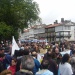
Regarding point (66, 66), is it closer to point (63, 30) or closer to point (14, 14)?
point (14, 14)

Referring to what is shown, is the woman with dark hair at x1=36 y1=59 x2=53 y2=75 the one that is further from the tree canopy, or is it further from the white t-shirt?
the tree canopy

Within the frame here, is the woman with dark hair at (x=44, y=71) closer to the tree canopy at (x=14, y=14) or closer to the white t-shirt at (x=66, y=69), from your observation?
the white t-shirt at (x=66, y=69)

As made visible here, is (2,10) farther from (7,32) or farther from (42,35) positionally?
(42,35)

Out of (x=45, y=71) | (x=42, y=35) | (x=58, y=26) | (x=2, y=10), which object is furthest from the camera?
(x=42, y=35)

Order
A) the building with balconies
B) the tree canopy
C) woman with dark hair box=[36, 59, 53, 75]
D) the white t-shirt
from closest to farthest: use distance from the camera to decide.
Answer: woman with dark hair box=[36, 59, 53, 75]
the white t-shirt
the tree canopy
the building with balconies

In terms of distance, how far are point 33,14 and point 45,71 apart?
60044mm

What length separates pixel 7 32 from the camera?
173ft

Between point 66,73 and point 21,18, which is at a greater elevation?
point 21,18

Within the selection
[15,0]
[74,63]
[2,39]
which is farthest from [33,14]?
[74,63]

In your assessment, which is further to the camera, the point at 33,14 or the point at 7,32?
the point at 33,14

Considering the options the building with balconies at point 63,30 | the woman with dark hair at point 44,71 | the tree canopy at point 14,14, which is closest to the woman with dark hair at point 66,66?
the woman with dark hair at point 44,71

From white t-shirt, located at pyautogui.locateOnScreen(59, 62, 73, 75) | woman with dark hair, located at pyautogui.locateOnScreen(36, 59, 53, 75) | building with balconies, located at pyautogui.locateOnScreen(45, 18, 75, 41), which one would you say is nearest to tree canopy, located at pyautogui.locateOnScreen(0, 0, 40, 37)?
white t-shirt, located at pyautogui.locateOnScreen(59, 62, 73, 75)

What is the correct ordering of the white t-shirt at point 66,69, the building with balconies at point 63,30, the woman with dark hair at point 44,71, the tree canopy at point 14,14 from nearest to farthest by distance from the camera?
the woman with dark hair at point 44,71 < the white t-shirt at point 66,69 < the tree canopy at point 14,14 < the building with balconies at point 63,30

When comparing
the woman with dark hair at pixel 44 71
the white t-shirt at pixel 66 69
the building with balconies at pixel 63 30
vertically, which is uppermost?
the building with balconies at pixel 63 30
